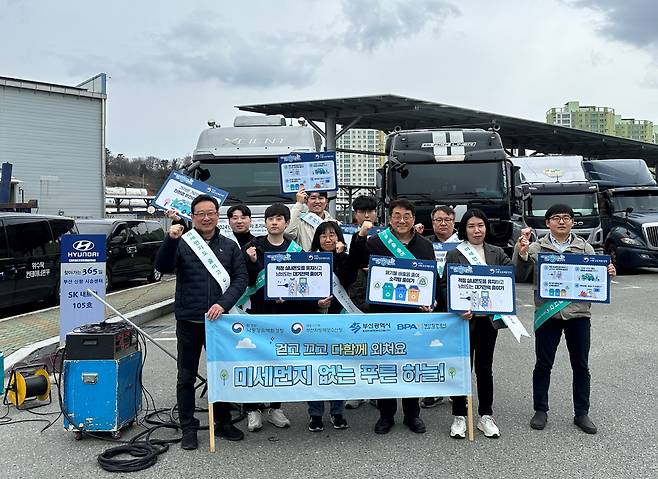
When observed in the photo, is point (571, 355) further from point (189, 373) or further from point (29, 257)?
point (29, 257)

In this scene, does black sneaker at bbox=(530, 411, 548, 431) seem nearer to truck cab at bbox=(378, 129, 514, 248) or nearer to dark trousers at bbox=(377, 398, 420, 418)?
dark trousers at bbox=(377, 398, 420, 418)

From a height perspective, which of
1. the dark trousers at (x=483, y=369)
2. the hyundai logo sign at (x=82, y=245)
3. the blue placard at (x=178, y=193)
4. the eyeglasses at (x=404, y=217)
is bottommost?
the dark trousers at (x=483, y=369)

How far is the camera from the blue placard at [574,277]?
5000 millimetres

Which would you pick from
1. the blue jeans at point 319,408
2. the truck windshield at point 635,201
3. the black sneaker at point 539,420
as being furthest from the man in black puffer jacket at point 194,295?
the truck windshield at point 635,201

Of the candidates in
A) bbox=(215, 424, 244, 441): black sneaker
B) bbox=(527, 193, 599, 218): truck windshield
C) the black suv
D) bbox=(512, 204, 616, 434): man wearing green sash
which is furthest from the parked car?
bbox=(527, 193, 599, 218): truck windshield

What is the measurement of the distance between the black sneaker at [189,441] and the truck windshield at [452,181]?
8.05 metres

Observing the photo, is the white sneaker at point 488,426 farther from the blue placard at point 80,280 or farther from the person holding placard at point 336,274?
the blue placard at point 80,280

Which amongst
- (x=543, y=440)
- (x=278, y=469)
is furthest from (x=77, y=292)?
(x=543, y=440)

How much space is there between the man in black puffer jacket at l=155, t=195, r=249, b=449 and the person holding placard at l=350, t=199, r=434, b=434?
1.09m

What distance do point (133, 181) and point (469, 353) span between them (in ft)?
208

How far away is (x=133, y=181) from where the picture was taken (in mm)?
64000

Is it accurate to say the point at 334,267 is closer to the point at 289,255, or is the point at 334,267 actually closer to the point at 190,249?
the point at 289,255

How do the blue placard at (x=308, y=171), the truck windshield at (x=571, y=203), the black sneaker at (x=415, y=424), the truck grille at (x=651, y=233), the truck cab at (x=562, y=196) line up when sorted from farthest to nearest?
1. the truck grille at (x=651, y=233)
2. the truck windshield at (x=571, y=203)
3. the truck cab at (x=562, y=196)
4. the blue placard at (x=308, y=171)
5. the black sneaker at (x=415, y=424)

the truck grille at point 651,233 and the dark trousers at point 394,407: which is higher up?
the truck grille at point 651,233
